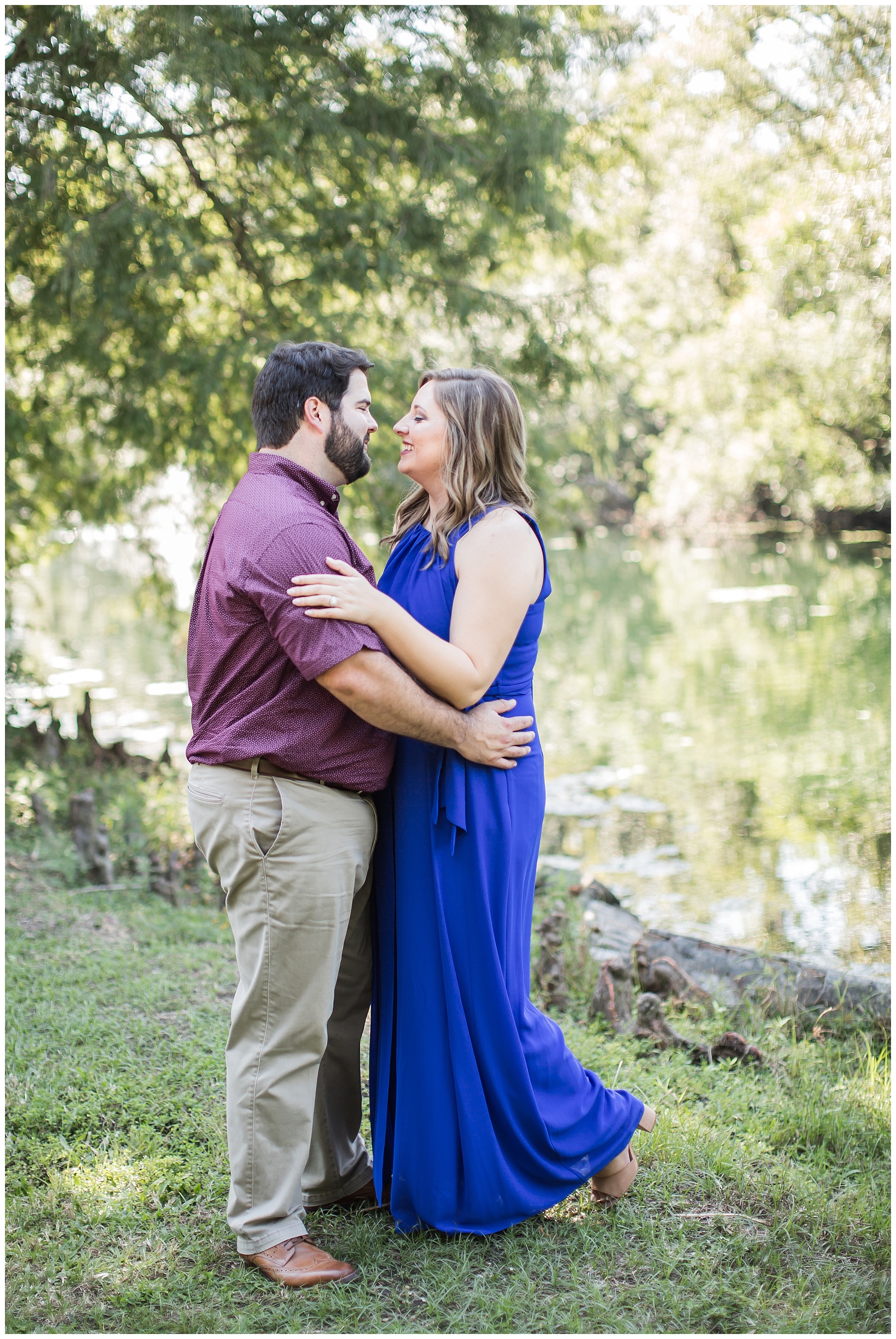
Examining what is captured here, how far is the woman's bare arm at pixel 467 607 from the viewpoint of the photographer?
2.53 metres

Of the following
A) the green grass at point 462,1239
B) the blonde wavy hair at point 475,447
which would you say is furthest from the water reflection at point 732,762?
the blonde wavy hair at point 475,447

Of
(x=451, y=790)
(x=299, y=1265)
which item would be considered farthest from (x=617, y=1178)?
(x=451, y=790)

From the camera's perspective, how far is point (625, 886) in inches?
268

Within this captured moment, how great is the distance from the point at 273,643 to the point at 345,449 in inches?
22.7

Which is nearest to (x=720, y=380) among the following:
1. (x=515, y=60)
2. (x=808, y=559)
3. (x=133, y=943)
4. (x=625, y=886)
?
(x=808, y=559)

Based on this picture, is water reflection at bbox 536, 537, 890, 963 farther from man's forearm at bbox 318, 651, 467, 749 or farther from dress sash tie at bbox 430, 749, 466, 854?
man's forearm at bbox 318, 651, 467, 749

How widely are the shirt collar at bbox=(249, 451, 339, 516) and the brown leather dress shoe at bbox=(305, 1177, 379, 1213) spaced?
1.90 metres

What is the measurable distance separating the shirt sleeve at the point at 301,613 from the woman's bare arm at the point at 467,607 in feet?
0.09

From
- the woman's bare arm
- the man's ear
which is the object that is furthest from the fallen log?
the man's ear

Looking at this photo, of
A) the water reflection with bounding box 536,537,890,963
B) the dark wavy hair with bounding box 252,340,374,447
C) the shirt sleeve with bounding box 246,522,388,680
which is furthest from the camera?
the water reflection with bounding box 536,537,890,963

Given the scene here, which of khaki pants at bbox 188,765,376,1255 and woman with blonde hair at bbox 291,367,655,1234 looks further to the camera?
woman with blonde hair at bbox 291,367,655,1234

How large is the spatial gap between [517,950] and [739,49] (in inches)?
815

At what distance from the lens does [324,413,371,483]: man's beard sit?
Result: 280 centimetres

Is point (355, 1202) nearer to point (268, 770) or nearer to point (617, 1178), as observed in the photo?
point (617, 1178)
